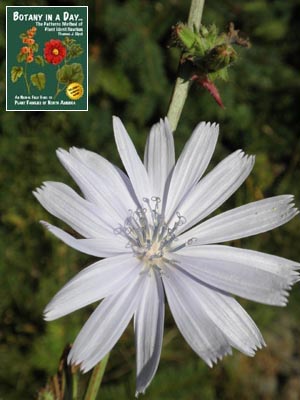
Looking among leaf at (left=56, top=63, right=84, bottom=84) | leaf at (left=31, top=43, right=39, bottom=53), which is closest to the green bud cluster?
leaf at (left=56, top=63, right=84, bottom=84)

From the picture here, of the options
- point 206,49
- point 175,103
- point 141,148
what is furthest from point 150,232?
point 141,148

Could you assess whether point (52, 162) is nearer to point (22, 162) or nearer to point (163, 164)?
point (22, 162)

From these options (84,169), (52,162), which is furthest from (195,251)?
(52,162)

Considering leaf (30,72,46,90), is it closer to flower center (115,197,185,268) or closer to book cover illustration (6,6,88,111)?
book cover illustration (6,6,88,111)

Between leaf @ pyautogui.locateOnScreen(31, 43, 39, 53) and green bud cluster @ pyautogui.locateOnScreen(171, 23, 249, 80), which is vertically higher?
leaf @ pyautogui.locateOnScreen(31, 43, 39, 53)

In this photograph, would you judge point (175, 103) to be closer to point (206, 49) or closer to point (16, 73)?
point (206, 49)
